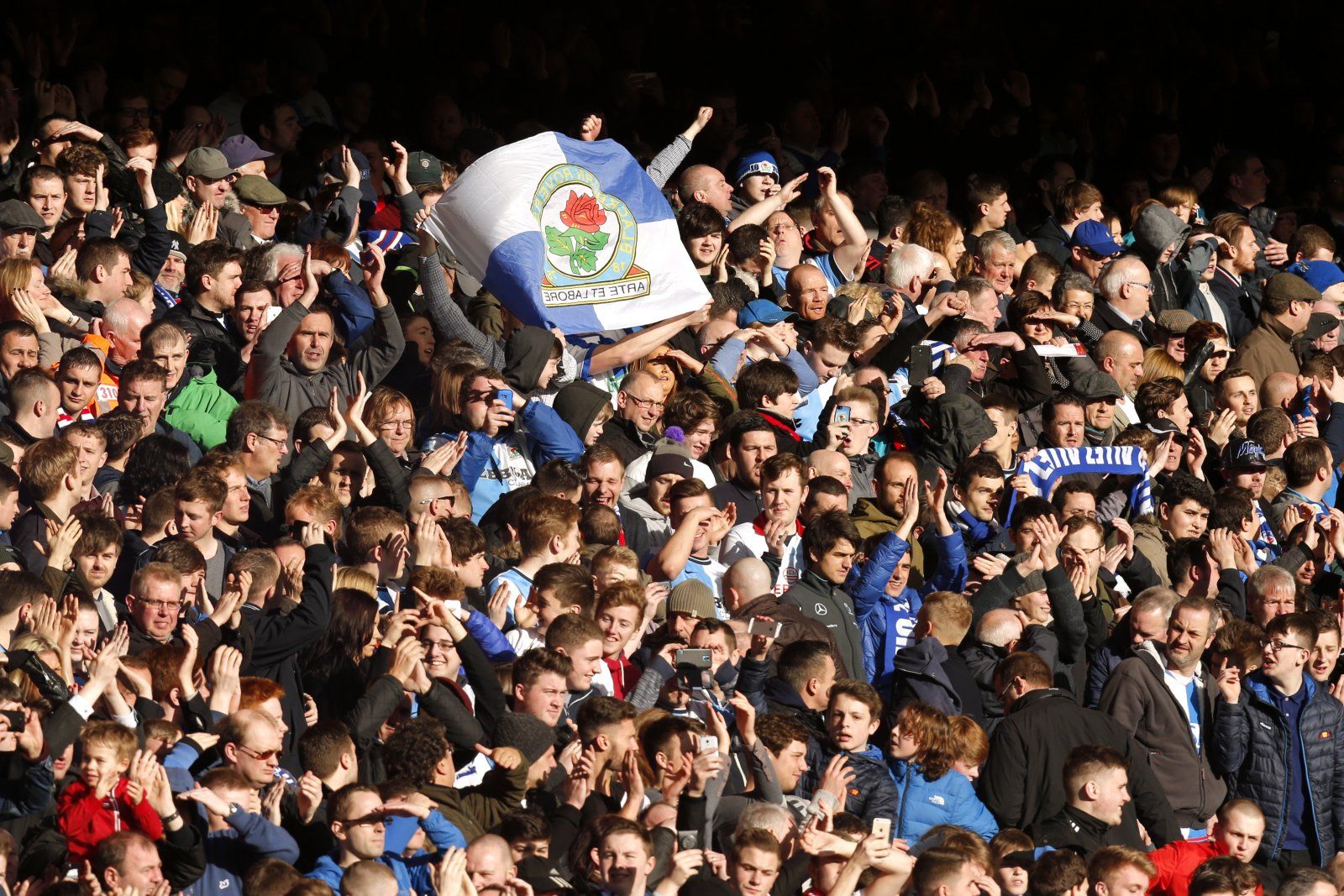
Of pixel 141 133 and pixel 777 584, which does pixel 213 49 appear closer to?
pixel 141 133

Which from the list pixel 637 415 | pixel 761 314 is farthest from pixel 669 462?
pixel 761 314

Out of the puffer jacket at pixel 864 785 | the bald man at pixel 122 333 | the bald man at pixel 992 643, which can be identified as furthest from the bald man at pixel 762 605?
the bald man at pixel 122 333

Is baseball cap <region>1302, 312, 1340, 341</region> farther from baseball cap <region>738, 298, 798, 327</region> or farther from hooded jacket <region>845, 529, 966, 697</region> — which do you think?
hooded jacket <region>845, 529, 966, 697</region>

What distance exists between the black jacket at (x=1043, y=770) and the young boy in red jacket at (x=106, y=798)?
360 cm

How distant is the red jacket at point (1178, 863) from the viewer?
10.8 metres

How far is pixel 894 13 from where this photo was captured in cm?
1986

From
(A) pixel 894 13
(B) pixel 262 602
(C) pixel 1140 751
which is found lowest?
(A) pixel 894 13

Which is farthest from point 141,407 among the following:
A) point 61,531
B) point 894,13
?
point 894,13

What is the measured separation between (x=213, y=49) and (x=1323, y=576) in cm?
675

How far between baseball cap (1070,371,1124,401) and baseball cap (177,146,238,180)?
173 inches

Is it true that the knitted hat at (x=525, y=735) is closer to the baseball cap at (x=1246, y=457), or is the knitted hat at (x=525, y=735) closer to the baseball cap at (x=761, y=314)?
the baseball cap at (x=761, y=314)

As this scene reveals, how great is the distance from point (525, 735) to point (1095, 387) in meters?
4.96

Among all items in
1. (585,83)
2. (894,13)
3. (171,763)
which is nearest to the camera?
(171,763)

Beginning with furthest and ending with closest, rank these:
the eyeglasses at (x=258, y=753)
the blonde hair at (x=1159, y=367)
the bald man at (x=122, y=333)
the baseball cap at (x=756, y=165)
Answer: the baseball cap at (x=756, y=165) → the blonde hair at (x=1159, y=367) → the bald man at (x=122, y=333) → the eyeglasses at (x=258, y=753)
